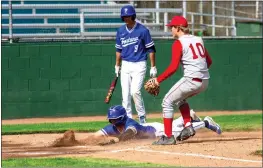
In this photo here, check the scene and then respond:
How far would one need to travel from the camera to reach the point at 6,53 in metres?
17.2

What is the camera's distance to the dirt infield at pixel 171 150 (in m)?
9.14

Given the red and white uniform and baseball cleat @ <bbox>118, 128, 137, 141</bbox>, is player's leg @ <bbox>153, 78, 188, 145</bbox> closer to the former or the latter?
the red and white uniform

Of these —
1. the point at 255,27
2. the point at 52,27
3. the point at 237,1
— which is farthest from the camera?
the point at 255,27

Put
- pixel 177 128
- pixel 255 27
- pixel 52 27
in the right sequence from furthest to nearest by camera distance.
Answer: pixel 255 27
pixel 52 27
pixel 177 128

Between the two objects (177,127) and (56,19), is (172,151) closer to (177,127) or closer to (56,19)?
(177,127)

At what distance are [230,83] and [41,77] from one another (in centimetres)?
452

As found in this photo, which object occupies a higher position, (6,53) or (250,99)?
(6,53)

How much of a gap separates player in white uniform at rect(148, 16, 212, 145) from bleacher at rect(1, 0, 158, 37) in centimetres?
761

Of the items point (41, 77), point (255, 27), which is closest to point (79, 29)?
point (41, 77)

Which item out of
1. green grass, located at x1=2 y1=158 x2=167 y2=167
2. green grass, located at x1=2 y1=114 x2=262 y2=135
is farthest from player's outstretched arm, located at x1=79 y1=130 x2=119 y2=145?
green grass, located at x1=2 y1=114 x2=262 y2=135

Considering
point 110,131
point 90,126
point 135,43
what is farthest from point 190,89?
point 90,126

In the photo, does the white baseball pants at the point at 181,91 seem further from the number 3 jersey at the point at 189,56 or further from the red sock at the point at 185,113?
the red sock at the point at 185,113

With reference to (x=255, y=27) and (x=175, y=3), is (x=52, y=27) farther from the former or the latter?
(x=255, y=27)

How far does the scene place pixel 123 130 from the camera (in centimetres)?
1129
